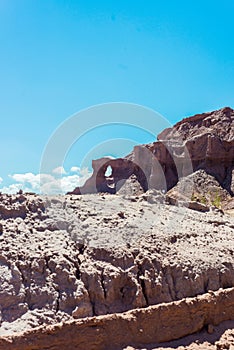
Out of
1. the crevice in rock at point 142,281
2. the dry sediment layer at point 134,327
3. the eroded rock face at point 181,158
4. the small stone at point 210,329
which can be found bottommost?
the small stone at point 210,329

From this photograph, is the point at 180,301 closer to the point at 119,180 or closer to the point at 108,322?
the point at 108,322

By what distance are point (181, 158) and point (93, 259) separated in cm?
2986

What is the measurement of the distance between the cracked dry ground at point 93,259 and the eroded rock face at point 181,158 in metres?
25.9

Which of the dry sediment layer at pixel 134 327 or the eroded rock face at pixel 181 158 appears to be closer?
the dry sediment layer at pixel 134 327

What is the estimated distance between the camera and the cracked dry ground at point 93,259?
581 cm

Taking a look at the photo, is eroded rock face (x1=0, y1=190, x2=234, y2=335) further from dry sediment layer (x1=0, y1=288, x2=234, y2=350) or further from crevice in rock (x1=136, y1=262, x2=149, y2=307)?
dry sediment layer (x1=0, y1=288, x2=234, y2=350)

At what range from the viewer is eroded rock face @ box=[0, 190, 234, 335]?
5812 mm

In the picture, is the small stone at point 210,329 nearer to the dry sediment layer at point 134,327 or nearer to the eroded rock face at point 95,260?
the dry sediment layer at point 134,327

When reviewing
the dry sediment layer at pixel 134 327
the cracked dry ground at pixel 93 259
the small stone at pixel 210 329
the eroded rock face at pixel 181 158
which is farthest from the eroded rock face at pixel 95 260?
the eroded rock face at pixel 181 158

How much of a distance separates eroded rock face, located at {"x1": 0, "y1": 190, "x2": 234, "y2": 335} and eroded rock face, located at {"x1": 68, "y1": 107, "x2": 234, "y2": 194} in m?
26.0

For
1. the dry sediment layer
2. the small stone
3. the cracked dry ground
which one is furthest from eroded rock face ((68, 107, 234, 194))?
→ the small stone

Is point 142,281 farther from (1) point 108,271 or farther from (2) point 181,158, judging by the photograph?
(2) point 181,158

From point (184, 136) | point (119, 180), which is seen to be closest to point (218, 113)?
point (184, 136)

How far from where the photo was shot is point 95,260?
6695 millimetres
